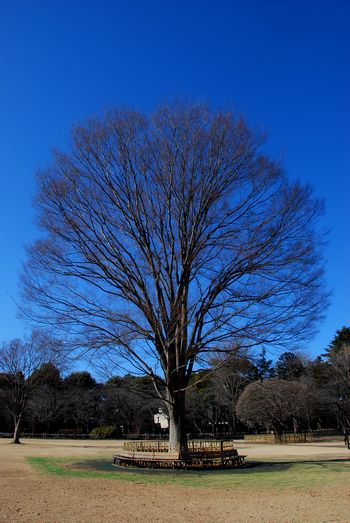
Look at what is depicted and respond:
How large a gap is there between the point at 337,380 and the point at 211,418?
683 inches

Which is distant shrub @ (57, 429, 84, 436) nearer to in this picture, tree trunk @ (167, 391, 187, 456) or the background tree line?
the background tree line

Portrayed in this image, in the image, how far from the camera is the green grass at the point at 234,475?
38.3ft

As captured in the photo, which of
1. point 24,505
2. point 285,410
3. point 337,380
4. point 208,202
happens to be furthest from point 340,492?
point 337,380

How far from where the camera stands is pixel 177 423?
53.5ft

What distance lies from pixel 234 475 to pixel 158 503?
5.48 meters

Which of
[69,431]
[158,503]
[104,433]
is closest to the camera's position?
[158,503]

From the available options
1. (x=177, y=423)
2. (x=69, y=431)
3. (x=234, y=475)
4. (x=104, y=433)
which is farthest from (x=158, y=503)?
(x=69, y=431)

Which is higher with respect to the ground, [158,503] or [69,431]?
[69,431]

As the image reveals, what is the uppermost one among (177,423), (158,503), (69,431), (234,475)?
(69,431)

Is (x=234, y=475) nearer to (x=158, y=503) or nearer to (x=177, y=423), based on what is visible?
(x=177, y=423)

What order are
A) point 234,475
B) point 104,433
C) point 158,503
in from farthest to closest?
point 104,433 < point 234,475 < point 158,503

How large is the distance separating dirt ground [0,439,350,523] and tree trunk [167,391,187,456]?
448cm

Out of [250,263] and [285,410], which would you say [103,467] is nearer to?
[250,263]

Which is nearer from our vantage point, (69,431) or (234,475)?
(234,475)
